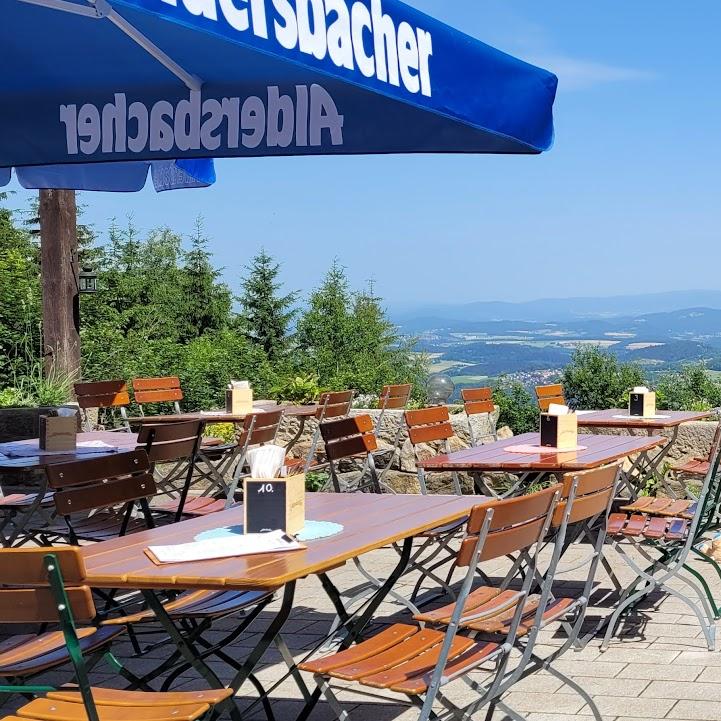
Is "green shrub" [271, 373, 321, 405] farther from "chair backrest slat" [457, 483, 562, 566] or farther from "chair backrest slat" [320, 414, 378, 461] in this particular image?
"chair backrest slat" [457, 483, 562, 566]

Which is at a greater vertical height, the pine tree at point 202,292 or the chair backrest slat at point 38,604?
the pine tree at point 202,292

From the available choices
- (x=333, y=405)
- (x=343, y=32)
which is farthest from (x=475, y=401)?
(x=343, y=32)

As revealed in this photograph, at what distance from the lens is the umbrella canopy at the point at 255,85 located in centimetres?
358

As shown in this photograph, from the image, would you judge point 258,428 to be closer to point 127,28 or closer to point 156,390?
point 156,390

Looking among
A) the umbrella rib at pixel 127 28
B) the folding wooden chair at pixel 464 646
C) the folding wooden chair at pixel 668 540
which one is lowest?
the folding wooden chair at pixel 668 540

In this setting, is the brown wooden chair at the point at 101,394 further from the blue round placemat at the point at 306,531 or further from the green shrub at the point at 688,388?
the blue round placemat at the point at 306,531

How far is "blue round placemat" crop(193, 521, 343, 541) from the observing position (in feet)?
11.8

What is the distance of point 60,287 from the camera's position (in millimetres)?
11914

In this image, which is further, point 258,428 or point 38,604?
point 258,428

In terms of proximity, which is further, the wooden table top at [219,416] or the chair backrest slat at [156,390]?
the chair backrest slat at [156,390]

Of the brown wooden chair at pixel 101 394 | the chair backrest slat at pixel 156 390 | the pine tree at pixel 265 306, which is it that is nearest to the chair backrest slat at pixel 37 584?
the brown wooden chair at pixel 101 394

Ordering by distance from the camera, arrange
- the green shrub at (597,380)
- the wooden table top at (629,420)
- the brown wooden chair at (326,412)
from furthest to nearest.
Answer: the green shrub at (597,380) → the brown wooden chair at (326,412) → the wooden table top at (629,420)

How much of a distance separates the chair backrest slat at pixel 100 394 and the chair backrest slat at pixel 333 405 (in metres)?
1.57

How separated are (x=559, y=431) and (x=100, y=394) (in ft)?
14.0
